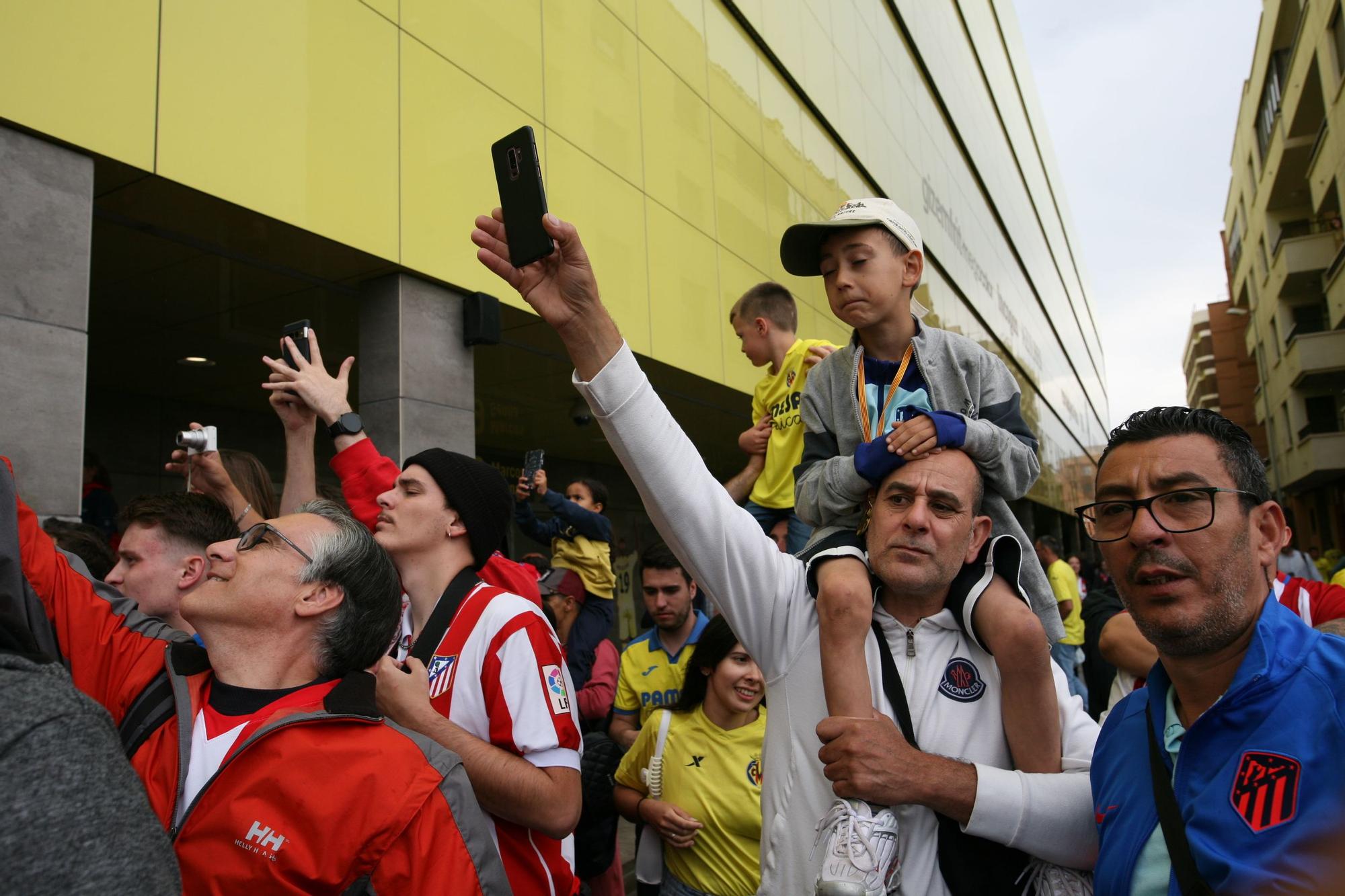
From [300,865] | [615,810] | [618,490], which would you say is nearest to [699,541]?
[300,865]

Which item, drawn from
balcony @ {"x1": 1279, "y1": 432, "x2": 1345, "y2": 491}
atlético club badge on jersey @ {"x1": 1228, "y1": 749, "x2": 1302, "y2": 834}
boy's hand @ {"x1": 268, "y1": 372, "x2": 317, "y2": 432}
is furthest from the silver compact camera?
balcony @ {"x1": 1279, "y1": 432, "x2": 1345, "y2": 491}

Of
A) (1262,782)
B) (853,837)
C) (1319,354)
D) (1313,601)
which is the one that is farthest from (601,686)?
(1319,354)

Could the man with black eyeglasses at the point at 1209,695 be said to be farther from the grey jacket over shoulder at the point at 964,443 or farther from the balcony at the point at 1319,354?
the balcony at the point at 1319,354

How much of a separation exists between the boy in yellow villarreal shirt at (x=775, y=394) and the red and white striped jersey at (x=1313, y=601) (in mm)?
1980

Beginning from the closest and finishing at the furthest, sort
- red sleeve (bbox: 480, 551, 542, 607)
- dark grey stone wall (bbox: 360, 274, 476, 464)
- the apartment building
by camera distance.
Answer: red sleeve (bbox: 480, 551, 542, 607)
dark grey stone wall (bbox: 360, 274, 476, 464)
the apartment building

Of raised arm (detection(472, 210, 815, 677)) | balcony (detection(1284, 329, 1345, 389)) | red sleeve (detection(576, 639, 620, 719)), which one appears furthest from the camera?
balcony (detection(1284, 329, 1345, 389))

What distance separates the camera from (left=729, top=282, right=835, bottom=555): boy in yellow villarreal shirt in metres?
4.51

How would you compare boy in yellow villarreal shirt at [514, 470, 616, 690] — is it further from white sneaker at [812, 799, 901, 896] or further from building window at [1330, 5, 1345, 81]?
building window at [1330, 5, 1345, 81]

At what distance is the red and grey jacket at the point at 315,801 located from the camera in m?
1.87

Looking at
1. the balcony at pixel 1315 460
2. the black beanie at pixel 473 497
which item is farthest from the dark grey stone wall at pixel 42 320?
the balcony at pixel 1315 460

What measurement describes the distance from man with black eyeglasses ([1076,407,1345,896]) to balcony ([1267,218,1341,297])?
106ft

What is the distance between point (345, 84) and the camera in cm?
600

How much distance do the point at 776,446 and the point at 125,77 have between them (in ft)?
12.5

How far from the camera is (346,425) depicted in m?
3.61
